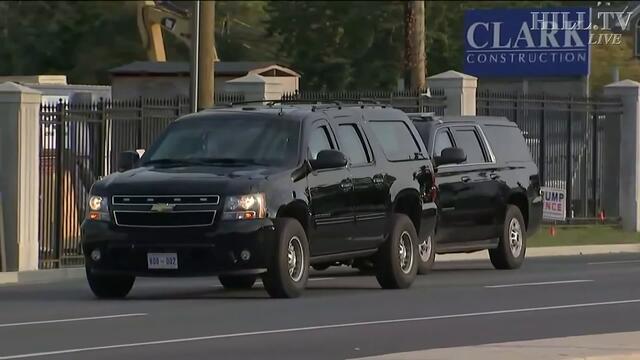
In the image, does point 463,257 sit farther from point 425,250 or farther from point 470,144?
point 425,250

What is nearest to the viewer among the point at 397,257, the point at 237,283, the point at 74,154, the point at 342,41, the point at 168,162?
the point at 168,162

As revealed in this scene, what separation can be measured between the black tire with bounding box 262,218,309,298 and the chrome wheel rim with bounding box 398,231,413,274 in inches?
75.7

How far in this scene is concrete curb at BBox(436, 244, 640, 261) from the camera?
25.2 meters

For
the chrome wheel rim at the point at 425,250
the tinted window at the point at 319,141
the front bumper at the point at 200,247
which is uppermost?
the tinted window at the point at 319,141

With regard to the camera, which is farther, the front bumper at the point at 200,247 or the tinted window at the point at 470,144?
the tinted window at the point at 470,144

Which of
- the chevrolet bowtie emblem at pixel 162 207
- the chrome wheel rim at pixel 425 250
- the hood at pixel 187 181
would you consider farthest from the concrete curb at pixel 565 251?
the chevrolet bowtie emblem at pixel 162 207

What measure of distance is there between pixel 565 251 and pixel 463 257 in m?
2.37

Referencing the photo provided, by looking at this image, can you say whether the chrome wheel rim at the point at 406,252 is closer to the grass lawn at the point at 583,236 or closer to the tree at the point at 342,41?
the grass lawn at the point at 583,236

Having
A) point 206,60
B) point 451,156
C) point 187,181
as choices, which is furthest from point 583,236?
point 187,181

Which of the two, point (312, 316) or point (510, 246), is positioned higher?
point (510, 246)

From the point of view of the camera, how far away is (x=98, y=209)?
53.8ft

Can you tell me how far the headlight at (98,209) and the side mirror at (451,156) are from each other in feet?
18.1

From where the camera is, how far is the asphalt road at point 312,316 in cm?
1267

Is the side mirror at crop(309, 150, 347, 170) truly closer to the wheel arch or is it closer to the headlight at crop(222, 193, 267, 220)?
the headlight at crop(222, 193, 267, 220)
